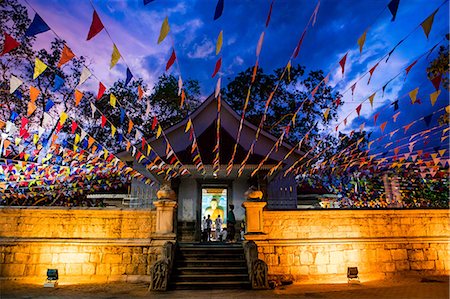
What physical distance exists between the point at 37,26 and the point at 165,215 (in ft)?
20.0

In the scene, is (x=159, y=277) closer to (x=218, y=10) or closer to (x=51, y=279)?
(x=51, y=279)

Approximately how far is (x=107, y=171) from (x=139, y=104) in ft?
31.7

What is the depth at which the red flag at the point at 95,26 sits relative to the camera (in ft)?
15.4

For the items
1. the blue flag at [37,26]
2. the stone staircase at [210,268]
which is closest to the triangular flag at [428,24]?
the blue flag at [37,26]

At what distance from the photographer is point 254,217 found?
9.17 meters

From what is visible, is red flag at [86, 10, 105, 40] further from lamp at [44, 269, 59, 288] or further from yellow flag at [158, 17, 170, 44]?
lamp at [44, 269, 59, 288]

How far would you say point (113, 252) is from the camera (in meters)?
8.98

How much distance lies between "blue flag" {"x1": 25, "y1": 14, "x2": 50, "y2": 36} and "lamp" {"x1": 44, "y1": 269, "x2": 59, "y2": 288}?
628 cm

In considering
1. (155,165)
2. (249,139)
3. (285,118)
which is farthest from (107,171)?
(285,118)

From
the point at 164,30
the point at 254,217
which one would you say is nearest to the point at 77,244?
the point at 254,217

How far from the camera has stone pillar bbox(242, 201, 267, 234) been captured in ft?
29.9

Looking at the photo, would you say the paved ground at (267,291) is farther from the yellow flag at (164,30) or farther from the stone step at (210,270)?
the yellow flag at (164,30)

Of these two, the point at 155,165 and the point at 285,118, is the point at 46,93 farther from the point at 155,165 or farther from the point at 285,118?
the point at 285,118

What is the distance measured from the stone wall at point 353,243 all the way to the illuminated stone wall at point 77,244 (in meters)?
3.41
